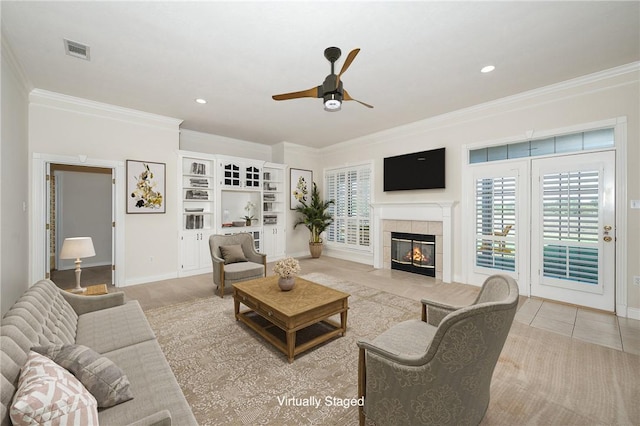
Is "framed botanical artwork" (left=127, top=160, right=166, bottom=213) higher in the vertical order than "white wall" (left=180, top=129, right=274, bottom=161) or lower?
lower

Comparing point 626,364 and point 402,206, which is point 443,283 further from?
point 626,364

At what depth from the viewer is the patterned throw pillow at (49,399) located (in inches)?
35.2

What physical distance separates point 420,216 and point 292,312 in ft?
12.3

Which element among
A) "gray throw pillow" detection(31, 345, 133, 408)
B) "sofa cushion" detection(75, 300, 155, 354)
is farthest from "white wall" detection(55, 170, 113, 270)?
"gray throw pillow" detection(31, 345, 133, 408)

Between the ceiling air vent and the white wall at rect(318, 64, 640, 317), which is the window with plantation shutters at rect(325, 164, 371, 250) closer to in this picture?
the white wall at rect(318, 64, 640, 317)

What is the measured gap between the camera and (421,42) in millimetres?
2684

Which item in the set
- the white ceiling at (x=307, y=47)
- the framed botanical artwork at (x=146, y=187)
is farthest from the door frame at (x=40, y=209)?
the white ceiling at (x=307, y=47)

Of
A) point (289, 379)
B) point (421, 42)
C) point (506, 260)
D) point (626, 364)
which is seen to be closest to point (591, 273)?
point (506, 260)

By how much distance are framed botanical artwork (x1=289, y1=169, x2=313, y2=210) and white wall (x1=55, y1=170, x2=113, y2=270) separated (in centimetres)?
451

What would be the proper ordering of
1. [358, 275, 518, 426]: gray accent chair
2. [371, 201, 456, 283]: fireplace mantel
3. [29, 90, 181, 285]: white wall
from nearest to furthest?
[358, 275, 518, 426]: gray accent chair, [29, 90, 181, 285]: white wall, [371, 201, 456, 283]: fireplace mantel

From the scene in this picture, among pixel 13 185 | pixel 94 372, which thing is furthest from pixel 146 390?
pixel 13 185

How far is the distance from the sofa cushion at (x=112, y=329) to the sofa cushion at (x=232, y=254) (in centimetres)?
182

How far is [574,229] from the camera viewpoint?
3.57 meters

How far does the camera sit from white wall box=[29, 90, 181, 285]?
154 inches
